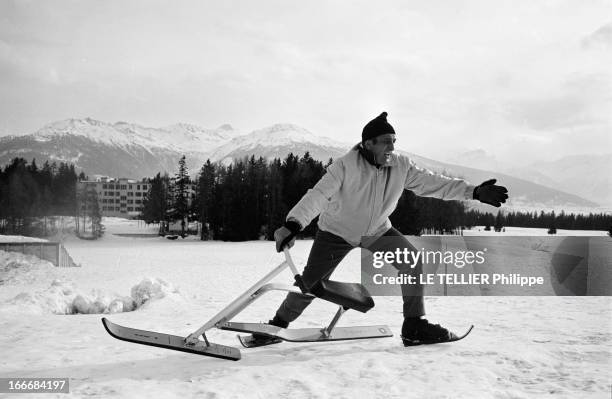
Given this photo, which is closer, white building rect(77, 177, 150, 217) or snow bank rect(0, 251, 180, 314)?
snow bank rect(0, 251, 180, 314)

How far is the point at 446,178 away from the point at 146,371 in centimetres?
324

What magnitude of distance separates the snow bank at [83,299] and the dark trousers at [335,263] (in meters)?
4.82

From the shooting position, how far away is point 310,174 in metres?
60.2

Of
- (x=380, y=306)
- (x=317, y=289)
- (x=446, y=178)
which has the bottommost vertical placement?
(x=380, y=306)

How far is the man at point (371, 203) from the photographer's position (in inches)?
176

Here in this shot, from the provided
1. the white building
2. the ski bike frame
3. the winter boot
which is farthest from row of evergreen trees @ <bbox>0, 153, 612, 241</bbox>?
the white building

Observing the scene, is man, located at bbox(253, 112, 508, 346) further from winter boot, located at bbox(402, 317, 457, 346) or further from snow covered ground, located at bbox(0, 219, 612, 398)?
snow covered ground, located at bbox(0, 219, 612, 398)

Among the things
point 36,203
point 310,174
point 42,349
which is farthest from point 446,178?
point 36,203

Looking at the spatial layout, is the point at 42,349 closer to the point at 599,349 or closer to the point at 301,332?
the point at 301,332

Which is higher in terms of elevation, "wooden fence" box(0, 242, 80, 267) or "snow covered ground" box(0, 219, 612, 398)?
"snow covered ground" box(0, 219, 612, 398)

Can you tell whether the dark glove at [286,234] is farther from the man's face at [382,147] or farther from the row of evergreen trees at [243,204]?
the row of evergreen trees at [243,204]

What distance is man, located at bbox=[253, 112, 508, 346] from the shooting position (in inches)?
176

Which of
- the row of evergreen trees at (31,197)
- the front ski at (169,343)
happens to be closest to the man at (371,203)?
the front ski at (169,343)

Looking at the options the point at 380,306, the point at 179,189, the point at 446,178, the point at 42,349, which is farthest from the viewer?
the point at 179,189
